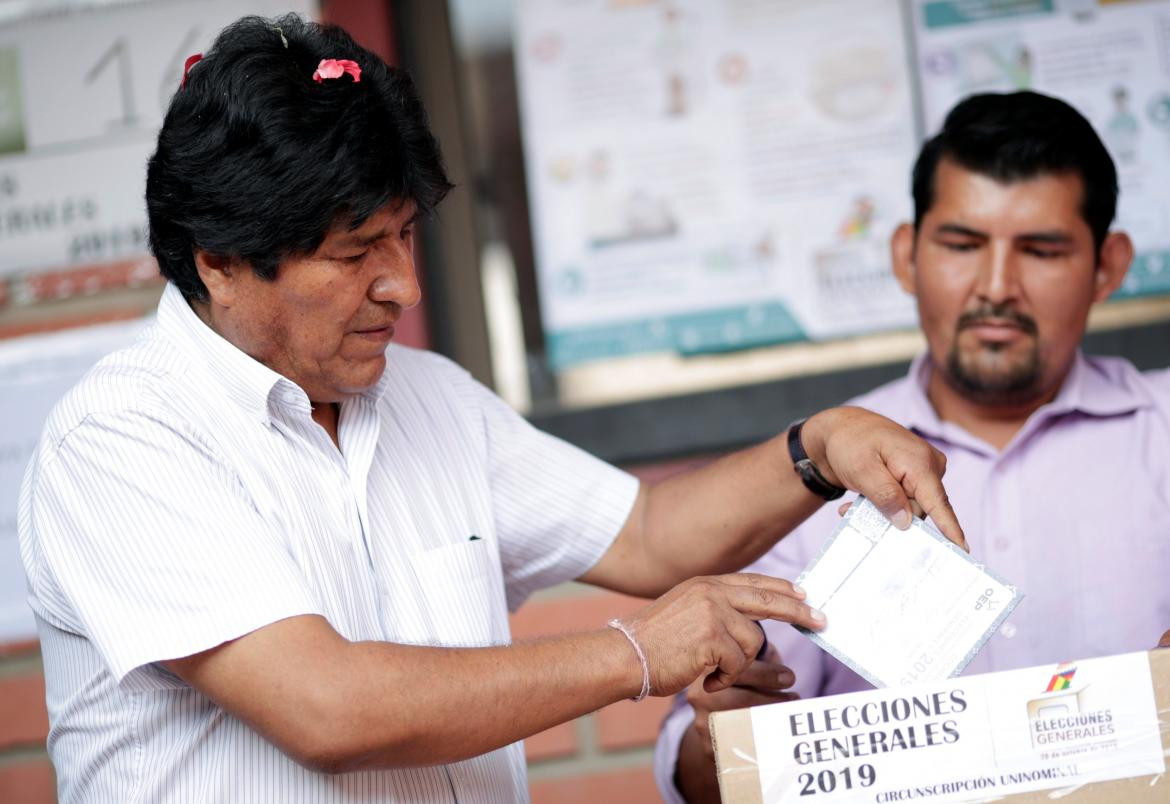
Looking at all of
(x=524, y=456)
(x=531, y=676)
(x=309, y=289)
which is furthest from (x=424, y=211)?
(x=531, y=676)

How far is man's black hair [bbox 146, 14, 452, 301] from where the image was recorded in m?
1.46

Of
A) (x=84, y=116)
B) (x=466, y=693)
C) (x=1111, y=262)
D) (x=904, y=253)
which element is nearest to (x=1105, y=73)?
(x=1111, y=262)

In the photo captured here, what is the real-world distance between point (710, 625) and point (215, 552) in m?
0.54

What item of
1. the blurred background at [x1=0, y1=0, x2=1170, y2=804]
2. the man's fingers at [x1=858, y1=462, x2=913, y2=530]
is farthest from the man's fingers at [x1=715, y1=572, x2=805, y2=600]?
the blurred background at [x1=0, y1=0, x2=1170, y2=804]

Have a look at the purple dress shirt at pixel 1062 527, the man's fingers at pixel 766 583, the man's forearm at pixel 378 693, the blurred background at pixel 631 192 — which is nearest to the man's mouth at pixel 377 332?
the man's forearm at pixel 378 693

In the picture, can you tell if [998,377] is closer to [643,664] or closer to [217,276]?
[643,664]

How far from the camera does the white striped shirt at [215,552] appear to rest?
137 cm

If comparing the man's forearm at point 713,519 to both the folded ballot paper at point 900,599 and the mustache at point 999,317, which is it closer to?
the folded ballot paper at point 900,599

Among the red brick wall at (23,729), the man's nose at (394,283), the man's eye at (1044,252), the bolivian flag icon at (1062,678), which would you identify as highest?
the man's nose at (394,283)

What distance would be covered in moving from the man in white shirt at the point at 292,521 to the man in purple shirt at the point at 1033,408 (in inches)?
17.2

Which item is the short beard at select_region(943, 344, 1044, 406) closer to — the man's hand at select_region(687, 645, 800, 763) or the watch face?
the watch face

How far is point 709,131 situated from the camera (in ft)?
8.75

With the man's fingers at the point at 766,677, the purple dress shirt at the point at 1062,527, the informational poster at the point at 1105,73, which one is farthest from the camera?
the informational poster at the point at 1105,73

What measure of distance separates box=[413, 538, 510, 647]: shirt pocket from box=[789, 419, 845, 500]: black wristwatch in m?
0.42
